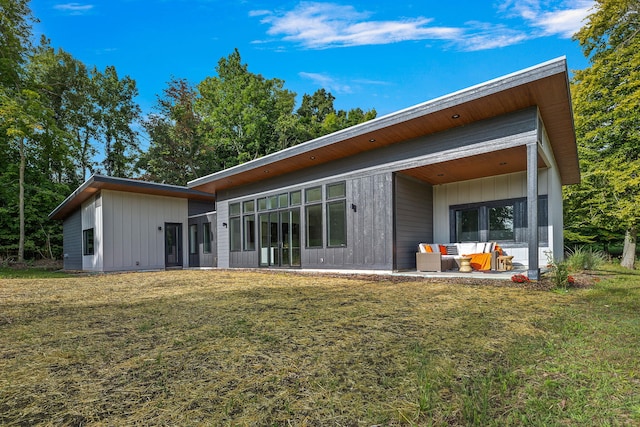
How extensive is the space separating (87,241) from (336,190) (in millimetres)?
11613

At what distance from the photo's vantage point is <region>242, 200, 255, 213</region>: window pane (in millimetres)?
11648

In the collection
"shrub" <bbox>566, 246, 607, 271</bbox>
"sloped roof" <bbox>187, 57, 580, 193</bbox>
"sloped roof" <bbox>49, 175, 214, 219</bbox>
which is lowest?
"shrub" <bbox>566, 246, 607, 271</bbox>

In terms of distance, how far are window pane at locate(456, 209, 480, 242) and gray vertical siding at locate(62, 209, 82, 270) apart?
15.8m

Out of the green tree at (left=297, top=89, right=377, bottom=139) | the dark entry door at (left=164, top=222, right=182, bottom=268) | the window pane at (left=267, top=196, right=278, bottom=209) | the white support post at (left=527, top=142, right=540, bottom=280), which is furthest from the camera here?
the green tree at (left=297, top=89, right=377, bottom=139)

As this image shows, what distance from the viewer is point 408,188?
29.2 ft

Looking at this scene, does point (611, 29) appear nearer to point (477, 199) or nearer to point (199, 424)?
point (477, 199)

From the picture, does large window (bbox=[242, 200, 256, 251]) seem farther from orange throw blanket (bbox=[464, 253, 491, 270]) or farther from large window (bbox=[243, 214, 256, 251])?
orange throw blanket (bbox=[464, 253, 491, 270])

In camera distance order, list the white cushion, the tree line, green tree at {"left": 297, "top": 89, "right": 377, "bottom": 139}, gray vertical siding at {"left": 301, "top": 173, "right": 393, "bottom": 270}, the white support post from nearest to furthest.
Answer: the white support post < gray vertical siding at {"left": 301, "top": 173, "right": 393, "bottom": 270} < the white cushion < the tree line < green tree at {"left": 297, "top": 89, "right": 377, "bottom": 139}

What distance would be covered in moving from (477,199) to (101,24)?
1566cm

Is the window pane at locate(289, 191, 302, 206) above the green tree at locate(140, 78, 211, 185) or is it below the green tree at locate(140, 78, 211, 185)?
below

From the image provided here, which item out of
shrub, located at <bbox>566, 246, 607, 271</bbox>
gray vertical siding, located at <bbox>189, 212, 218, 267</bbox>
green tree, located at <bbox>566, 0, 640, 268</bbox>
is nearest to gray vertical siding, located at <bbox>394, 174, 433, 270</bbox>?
shrub, located at <bbox>566, 246, 607, 271</bbox>

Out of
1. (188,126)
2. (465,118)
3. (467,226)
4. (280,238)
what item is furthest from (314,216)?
(188,126)

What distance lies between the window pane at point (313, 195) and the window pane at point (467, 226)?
165 inches

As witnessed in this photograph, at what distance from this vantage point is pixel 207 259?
541 inches
